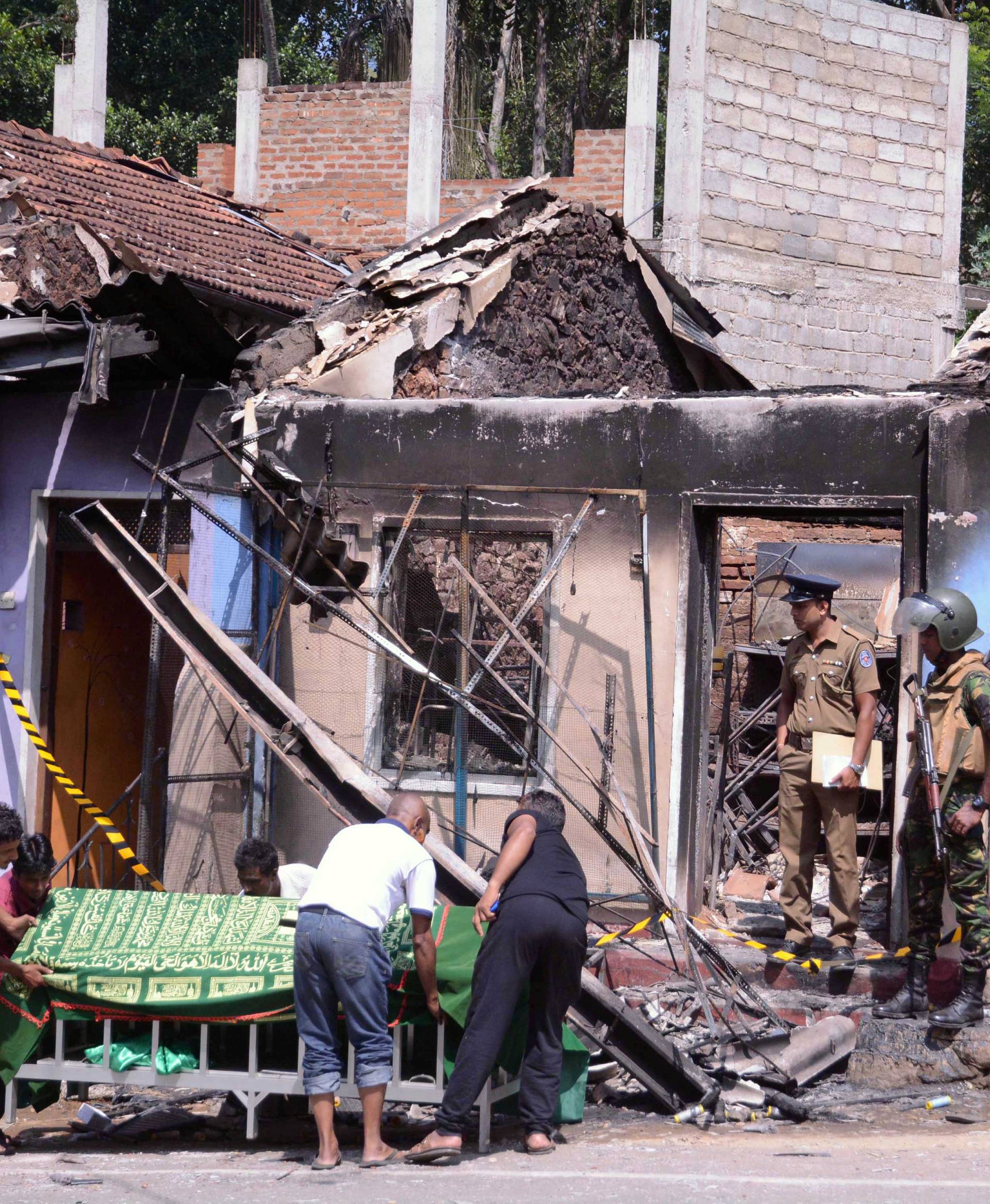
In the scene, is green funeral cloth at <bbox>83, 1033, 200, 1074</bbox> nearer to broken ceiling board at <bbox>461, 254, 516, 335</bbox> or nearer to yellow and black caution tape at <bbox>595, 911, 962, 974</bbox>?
yellow and black caution tape at <bbox>595, 911, 962, 974</bbox>

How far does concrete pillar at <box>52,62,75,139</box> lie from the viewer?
2023 cm

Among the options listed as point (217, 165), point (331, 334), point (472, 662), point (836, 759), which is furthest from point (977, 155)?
point (836, 759)

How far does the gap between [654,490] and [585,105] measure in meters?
20.4

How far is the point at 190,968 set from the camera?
5.60 metres

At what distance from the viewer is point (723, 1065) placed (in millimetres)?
6281

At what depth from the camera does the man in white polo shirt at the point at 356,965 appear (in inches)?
205

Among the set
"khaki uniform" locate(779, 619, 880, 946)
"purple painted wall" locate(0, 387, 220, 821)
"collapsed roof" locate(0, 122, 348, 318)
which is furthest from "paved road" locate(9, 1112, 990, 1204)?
"collapsed roof" locate(0, 122, 348, 318)

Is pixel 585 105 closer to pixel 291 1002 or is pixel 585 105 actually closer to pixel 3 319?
pixel 3 319

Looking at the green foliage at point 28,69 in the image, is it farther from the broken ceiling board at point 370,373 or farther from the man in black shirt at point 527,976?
the man in black shirt at point 527,976

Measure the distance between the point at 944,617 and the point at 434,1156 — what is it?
11.5 ft

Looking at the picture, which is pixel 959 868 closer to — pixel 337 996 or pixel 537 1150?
pixel 537 1150

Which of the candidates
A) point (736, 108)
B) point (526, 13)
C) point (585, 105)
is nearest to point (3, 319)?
point (736, 108)

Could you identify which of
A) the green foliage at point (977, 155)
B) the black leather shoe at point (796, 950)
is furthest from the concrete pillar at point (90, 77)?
the black leather shoe at point (796, 950)

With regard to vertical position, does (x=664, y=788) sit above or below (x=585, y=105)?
below
